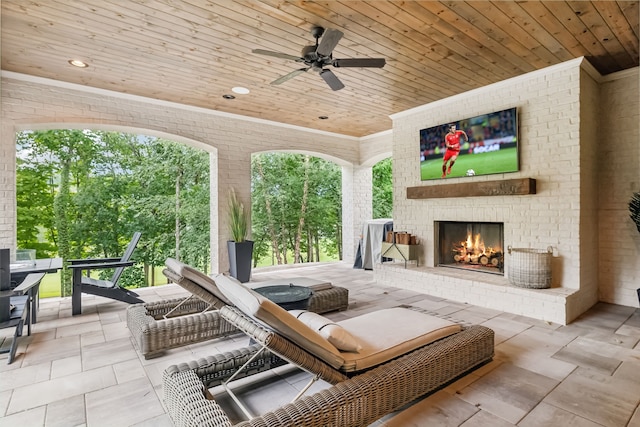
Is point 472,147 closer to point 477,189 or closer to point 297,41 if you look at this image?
point 477,189

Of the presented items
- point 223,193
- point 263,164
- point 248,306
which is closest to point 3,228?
point 223,193

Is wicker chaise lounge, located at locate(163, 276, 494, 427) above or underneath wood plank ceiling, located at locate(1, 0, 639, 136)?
underneath

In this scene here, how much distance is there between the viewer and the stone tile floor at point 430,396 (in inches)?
77.8

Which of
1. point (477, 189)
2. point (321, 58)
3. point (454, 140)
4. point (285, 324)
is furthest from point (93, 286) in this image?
point (454, 140)

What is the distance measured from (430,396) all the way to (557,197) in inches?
126

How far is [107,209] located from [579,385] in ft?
29.8

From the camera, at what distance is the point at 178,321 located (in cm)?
292

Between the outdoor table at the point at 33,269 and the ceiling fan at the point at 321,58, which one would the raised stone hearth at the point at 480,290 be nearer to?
the ceiling fan at the point at 321,58

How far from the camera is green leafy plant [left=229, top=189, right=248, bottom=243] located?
5828mm

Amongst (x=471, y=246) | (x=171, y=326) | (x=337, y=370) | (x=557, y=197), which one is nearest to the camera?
(x=337, y=370)

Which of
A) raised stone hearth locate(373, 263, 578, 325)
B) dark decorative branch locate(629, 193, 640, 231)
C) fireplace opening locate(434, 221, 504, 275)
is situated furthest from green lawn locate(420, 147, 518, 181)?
raised stone hearth locate(373, 263, 578, 325)

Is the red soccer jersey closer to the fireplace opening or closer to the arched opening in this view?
the fireplace opening

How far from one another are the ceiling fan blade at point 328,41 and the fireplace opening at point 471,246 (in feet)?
11.3

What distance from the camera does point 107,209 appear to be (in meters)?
7.97
